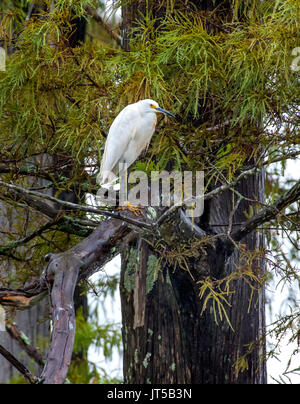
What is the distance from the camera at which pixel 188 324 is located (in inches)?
83.7

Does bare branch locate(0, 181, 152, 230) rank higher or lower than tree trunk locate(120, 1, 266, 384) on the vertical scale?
higher

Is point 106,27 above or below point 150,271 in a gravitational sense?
above

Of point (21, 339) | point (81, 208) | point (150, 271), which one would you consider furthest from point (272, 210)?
point (21, 339)

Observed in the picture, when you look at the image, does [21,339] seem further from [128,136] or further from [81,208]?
[81,208]

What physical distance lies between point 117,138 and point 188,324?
657 millimetres

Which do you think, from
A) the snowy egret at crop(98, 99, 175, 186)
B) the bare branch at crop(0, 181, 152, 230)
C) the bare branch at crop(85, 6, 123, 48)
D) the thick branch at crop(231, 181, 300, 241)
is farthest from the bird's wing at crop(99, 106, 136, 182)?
the bare branch at crop(85, 6, 123, 48)

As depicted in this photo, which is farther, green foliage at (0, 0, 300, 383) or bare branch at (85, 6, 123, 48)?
bare branch at (85, 6, 123, 48)

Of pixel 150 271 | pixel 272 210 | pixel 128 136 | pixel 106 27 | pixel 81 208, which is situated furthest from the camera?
pixel 106 27

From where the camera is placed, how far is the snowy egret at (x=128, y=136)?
1.98 m

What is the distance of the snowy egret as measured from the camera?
1978 mm

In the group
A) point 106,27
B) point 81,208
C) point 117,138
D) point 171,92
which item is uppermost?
point 106,27

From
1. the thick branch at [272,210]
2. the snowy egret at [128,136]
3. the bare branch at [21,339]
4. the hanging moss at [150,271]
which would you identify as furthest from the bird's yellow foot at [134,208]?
the bare branch at [21,339]

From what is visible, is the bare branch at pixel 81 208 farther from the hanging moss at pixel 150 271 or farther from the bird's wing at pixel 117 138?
the hanging moss at pixel 150 271

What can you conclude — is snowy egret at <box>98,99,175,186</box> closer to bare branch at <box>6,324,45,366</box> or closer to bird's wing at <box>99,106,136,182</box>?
bird's wing at <box>99,106,136,182</box>
